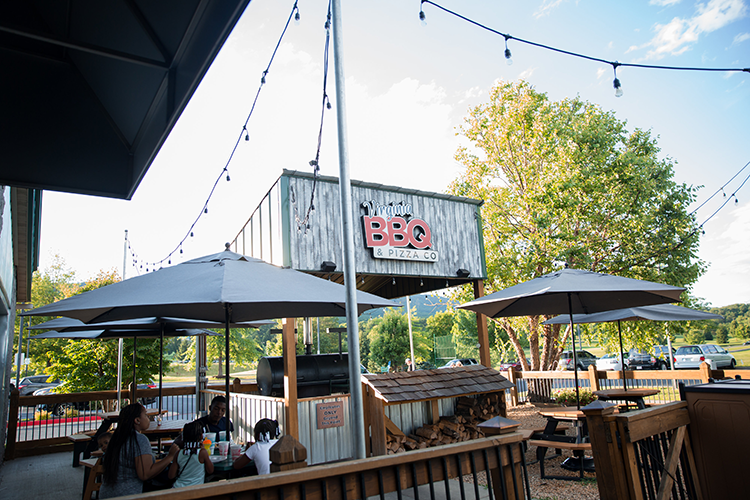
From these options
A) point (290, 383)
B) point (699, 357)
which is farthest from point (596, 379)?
point (699, 357)

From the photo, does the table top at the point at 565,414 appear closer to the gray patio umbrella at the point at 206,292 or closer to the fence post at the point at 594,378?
the gray patio umbrella at the point at 206,292

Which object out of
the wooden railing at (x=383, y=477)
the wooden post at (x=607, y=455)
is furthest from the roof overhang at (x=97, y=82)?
the wooden post at (x=607, y=455)

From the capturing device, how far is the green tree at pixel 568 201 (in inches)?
615

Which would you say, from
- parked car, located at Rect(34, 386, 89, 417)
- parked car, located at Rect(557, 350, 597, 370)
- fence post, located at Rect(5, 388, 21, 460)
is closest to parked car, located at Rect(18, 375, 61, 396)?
parked car, located at Rect(34, 386, 89, 417)

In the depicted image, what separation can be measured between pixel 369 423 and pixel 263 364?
113 inches

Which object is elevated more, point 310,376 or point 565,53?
point 565,53

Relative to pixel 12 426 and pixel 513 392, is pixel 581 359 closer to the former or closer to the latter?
pixel 513 392

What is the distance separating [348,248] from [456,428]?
17.9 feet

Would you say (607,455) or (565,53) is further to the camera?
(565,53)

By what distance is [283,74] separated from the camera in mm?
6352

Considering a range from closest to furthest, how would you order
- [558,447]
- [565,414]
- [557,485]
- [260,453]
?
1. [260,453]
2. [557,485]
3. [558,447]
4. [565,414]

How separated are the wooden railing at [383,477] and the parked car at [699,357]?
85.6 feet

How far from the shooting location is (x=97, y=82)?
10.4 feet

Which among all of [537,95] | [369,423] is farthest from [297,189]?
[537,95]
